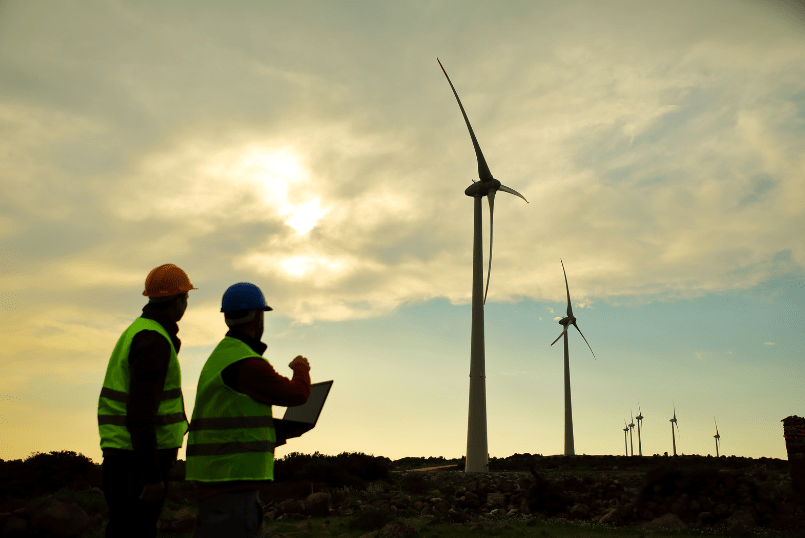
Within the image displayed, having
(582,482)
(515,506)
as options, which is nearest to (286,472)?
(515,506)

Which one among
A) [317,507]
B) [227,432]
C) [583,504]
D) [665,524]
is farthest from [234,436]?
[583,504]

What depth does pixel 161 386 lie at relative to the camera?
Result: 13.2 ft

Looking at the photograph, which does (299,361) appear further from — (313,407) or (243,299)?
(243,299)

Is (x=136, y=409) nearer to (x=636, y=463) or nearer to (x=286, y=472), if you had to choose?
(x=286, y=472)

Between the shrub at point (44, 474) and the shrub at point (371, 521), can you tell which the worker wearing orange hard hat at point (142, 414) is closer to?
the shrub at point (371, 521)

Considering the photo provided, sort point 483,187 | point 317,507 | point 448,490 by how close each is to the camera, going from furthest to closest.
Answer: point 483,187 → point 448,490 → point 317,507

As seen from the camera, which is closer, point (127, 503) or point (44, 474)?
point (127, 503)

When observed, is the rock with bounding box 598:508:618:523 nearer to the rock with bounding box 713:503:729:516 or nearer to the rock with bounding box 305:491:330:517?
the rock with bounding box 713:503:729:516

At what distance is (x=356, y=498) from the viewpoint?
18047mm

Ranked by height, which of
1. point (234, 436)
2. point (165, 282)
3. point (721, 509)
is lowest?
point (721, 509)

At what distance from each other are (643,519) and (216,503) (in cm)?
1493

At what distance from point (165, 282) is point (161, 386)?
0.84 metres

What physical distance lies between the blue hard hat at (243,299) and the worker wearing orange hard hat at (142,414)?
592 mm

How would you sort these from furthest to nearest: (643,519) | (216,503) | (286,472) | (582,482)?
(286,472)
(582,482)
(643,519)
(216,503)
